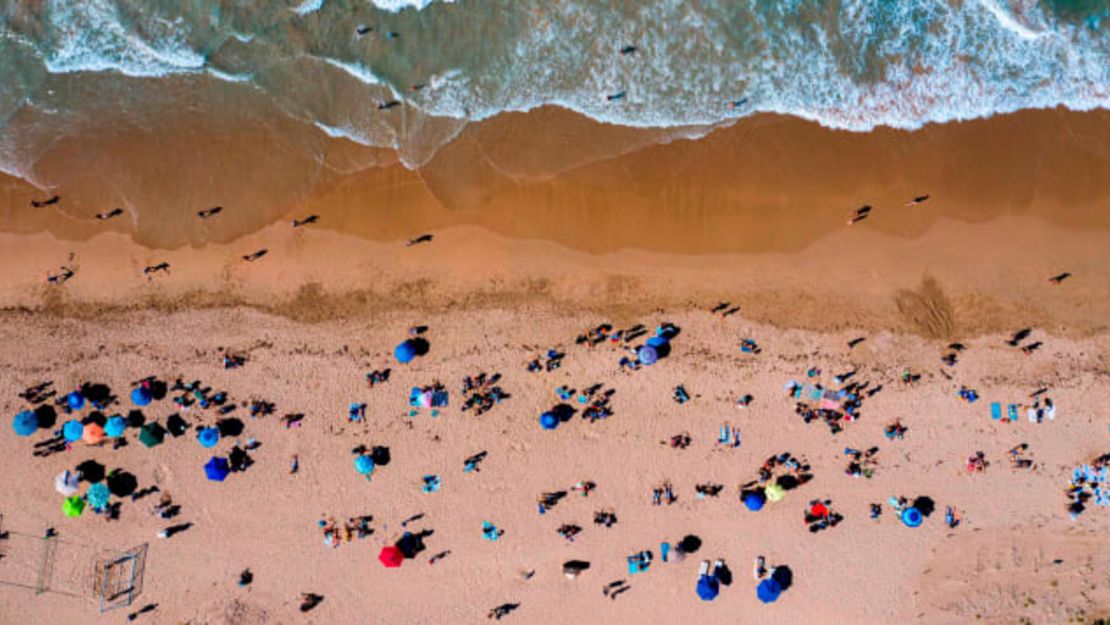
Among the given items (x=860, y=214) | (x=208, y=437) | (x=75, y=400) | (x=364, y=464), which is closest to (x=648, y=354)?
(x=860, y=214)

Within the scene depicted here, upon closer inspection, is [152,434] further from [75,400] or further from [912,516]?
[912,516]

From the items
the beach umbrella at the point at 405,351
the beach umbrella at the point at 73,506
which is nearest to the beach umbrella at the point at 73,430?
the beach umbrella at the point at 73,506

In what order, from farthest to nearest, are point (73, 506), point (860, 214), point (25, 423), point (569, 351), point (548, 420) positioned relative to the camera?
point (569, 351) → point (860, 214) → point (548, 420) → point (73, 506) → point (25, 423)

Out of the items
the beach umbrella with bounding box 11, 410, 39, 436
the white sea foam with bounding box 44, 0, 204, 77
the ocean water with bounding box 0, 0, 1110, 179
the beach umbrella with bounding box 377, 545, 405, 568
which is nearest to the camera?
the beach umbrella with bounding box 11, 410, 39, 436

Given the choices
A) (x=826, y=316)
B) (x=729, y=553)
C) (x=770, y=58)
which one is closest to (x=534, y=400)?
(x=729, y=553)

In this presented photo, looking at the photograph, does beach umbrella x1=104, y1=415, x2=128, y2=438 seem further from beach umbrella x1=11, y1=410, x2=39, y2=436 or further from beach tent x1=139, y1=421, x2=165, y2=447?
beach umbrella x1=11, y1=410, x2=39, y2=436

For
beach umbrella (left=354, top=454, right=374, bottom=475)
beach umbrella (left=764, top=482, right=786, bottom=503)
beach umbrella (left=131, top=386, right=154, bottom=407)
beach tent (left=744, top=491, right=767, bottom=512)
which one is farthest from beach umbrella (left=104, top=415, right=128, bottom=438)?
beach umbrella (left=764, top=482, right=786, bottom=503)
